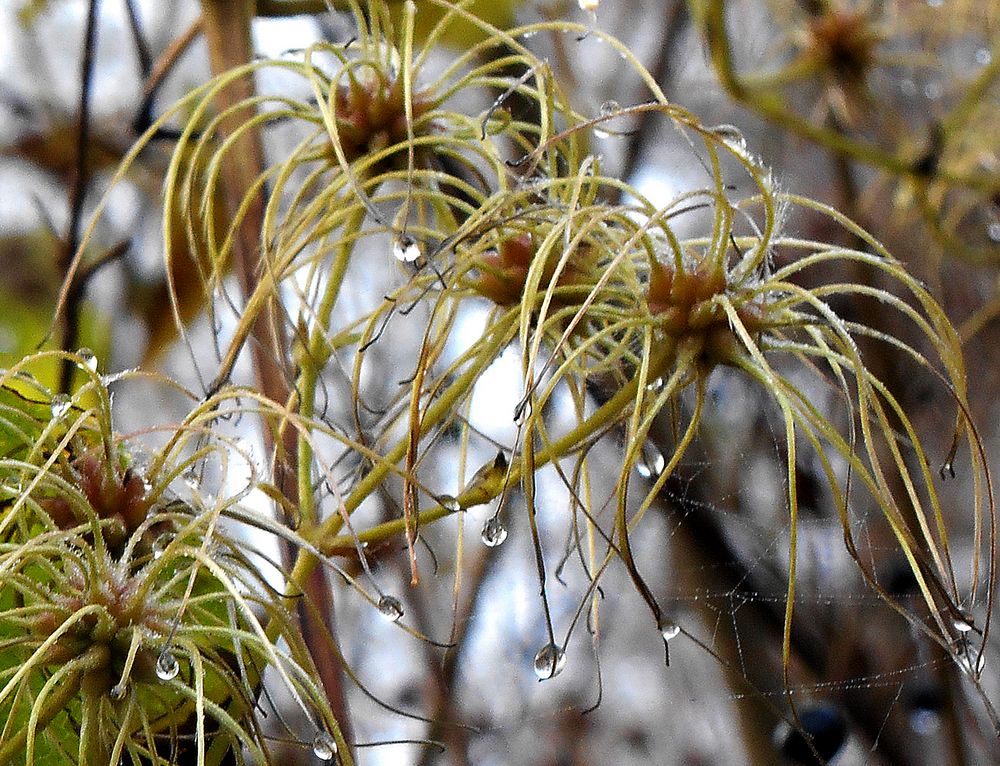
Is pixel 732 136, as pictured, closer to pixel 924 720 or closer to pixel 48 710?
pixel 48 710

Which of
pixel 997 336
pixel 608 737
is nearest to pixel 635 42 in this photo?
pixel 997 336

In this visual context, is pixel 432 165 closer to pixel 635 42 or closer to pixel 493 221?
pixel 493 221

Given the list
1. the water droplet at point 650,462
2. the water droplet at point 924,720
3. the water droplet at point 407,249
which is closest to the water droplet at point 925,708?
the water droplet at point 924,720

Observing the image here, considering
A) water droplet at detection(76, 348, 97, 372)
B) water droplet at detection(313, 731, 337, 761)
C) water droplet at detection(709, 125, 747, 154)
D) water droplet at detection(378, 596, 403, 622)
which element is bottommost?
water droplet at detection(313, 731, 337, 761)

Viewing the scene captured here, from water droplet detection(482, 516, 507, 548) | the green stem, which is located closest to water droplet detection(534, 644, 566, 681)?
water droplet detection(482, 516, 507, 548)

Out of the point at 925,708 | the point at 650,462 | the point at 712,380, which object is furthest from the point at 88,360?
the point at 925,708

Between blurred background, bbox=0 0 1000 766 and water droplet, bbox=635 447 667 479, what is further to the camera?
blurred background, bbox=0 0 1000 766

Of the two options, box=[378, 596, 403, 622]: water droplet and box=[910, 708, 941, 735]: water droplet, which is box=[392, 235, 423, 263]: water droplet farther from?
box=[910, 708, 941, 735]: water droplet
